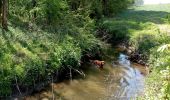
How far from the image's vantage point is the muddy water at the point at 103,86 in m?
14.3

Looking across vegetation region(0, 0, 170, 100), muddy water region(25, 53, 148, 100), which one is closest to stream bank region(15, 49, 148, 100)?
muddy water region(25, 53, 148, 100)

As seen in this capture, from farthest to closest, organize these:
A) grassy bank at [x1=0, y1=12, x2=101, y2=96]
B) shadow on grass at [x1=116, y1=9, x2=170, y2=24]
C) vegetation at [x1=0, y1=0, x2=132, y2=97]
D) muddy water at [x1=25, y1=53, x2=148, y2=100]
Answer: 1. shadow on grass at [x1=116, y1=9, x2=170, y2=24]
2. muddy water at [x1=25, y1=53, x2=148, y2=100]
3. vegetation at [x1=0, y1=0, x2=132, y2=97]
4. grassy bank at [x1=0, y1=12, x2=101, y2=96]

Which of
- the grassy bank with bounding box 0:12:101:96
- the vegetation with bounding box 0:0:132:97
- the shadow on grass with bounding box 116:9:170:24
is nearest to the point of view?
the grassy bank with bounding box 0:12:101:96

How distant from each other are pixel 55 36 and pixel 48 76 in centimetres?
347

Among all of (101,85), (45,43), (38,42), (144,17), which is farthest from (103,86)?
(144,17)

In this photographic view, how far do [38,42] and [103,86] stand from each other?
3.96 m

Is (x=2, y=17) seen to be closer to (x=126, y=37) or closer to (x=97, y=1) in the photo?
(x=126, y=37)

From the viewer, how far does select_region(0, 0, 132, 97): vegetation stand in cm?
1343

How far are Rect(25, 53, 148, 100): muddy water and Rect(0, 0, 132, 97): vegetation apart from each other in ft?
2.59

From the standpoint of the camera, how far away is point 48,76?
49.2 feet

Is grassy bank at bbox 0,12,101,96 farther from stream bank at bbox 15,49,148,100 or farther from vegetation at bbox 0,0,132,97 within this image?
stream bank at bbox 15,49,148,100

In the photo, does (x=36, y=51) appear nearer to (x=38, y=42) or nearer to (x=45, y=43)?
(x=38, y=42)

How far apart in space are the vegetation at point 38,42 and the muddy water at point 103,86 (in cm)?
79

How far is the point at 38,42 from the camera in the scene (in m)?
16.4
